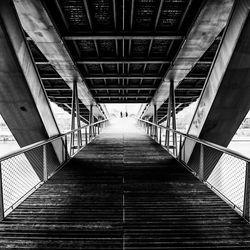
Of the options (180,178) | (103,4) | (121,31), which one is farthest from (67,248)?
(121,31)

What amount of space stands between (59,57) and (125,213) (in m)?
6.72

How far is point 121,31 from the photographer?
7238mm

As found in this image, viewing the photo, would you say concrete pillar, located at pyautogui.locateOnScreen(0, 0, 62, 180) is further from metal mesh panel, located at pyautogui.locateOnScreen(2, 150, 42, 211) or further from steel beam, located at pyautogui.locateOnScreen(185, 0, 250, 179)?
steel beam, located at pyautogui.locateOnScreen(185, 0, 250, 179)

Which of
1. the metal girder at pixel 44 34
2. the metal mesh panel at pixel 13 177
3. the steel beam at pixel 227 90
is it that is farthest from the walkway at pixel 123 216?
the metal girder at pixel 44 34

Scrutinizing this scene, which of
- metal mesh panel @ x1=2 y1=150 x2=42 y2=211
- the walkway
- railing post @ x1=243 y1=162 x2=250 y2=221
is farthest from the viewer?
metal mesh panel @ x1=2 y1=150 x2=42 y2=211

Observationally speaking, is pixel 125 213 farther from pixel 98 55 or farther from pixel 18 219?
pixel 98 55

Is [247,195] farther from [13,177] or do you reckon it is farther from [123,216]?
[13,177]

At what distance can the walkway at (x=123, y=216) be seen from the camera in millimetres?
2887

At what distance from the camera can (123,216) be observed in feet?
11.6

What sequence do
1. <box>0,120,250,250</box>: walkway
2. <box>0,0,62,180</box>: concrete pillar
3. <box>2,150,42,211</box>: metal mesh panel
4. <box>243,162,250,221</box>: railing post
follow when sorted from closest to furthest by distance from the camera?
<box>0,120,250,250</box>: walkway → <box>243,162,250,221</box>: railing post → <box>2,150,42,211</box>: metal mesh panel → <box>0,0,62,180</box>: concrete pillar

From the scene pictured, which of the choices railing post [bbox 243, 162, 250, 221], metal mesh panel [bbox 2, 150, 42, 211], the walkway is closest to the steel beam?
the walkway

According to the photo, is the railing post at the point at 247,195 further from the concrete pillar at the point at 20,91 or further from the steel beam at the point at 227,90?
the concrete pillar at the point at 20,91

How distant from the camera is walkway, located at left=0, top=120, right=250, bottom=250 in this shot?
2.89 meters

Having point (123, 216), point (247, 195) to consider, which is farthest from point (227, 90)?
point (123, 216)
